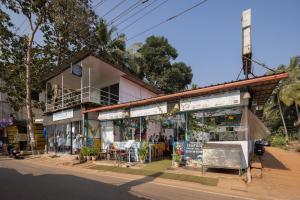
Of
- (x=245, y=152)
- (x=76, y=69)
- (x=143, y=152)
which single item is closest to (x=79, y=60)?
(x=76, y=69)

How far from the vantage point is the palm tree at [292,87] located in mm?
27266

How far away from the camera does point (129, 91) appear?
20.8 m

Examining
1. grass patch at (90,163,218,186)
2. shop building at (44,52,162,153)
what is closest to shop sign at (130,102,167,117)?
grass patch at (90,163,218,186)

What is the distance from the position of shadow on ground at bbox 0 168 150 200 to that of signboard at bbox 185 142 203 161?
3156 millimetres

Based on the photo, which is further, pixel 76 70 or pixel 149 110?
pixel 76 70

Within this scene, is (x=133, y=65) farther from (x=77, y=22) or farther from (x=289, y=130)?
(x=289, y=130)

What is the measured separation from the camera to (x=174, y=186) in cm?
842

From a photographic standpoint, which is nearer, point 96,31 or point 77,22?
point 77,22

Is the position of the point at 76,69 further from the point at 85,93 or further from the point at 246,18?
the point at 246,18

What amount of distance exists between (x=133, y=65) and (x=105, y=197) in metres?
24.3

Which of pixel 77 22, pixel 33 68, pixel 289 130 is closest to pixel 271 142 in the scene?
pixel 289 130

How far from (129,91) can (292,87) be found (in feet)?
62.1

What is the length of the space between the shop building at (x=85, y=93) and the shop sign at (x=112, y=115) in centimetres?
103

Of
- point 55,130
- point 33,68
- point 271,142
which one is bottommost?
point 271,142
